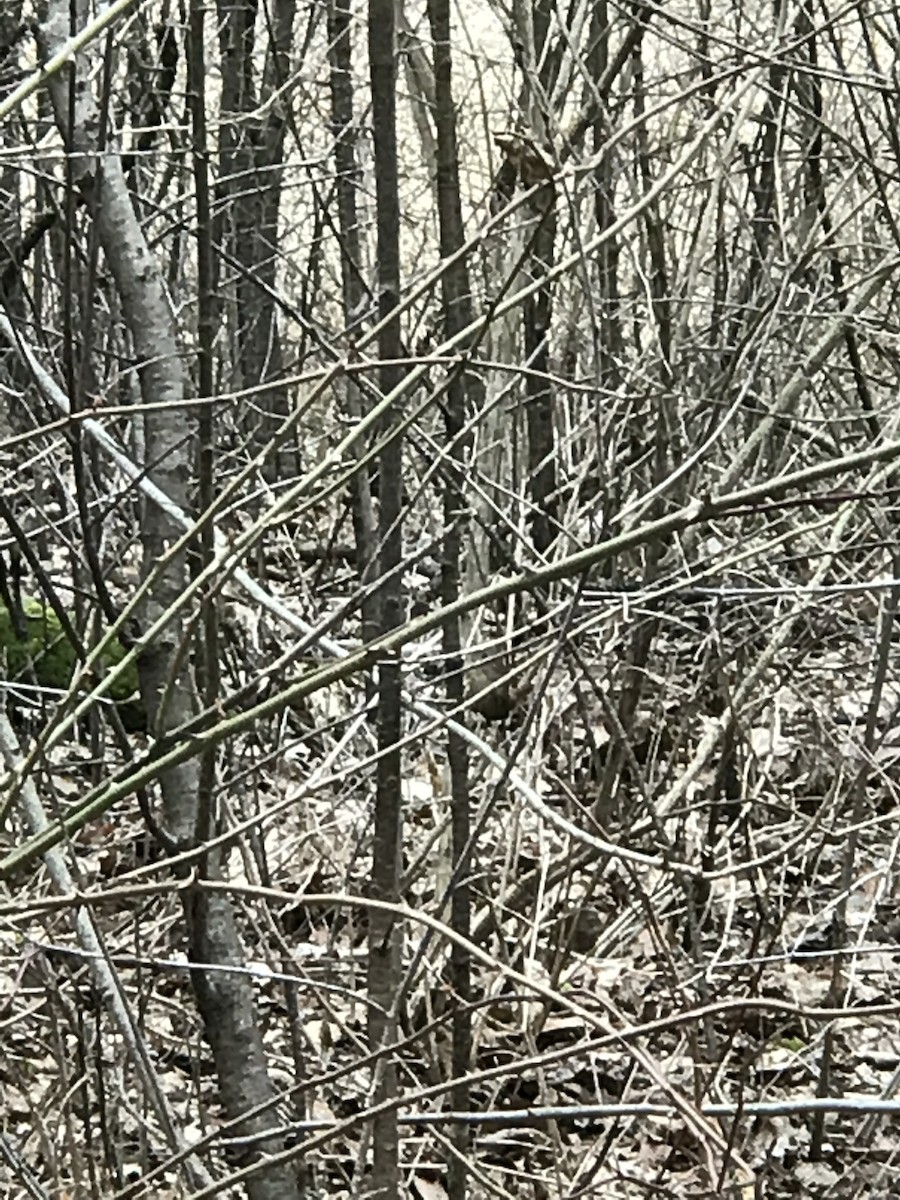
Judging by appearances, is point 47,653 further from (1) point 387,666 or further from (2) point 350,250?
(1) point 387,666

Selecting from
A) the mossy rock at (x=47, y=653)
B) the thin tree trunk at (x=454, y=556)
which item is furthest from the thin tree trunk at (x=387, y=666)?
the mossy rock at (x=47, y=653)

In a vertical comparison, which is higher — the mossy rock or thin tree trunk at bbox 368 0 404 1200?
thin tree trunk at bbox 368 0 404 1200

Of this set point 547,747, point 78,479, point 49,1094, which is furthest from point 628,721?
point 78,479

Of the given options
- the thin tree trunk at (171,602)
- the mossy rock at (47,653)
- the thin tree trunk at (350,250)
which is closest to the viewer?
the thin tree trunk at (171,602)

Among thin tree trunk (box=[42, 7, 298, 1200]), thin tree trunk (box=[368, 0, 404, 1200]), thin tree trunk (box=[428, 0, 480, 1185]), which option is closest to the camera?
thin tree trunk (box=[368, 0, 404, 1200])

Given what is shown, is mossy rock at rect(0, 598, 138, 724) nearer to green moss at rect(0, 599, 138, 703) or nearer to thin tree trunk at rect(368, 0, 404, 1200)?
green moss at rect(0, 599, 138, 703)

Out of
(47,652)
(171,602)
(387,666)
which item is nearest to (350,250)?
(47,652)

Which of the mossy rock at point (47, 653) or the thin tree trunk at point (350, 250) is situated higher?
the thin tree trunk at point (350, 250)

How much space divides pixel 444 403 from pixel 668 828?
6.98 feet

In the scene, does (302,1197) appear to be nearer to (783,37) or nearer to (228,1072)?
(228,1072)

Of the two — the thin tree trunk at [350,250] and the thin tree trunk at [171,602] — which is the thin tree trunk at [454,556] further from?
the thin tree trunk at [171,602]

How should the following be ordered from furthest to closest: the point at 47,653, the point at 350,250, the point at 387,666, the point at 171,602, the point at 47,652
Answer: the point at 47,653
the point at 47,652
the point at 350,250
the point at 171,602
the point at 387,666

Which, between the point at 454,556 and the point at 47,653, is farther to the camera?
the point at 47,653

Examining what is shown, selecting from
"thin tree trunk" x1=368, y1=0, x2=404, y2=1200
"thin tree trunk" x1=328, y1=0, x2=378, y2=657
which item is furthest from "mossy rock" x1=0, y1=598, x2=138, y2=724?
"thin tree trunk" x1=368, y1=0, x2=404, y2=1200
